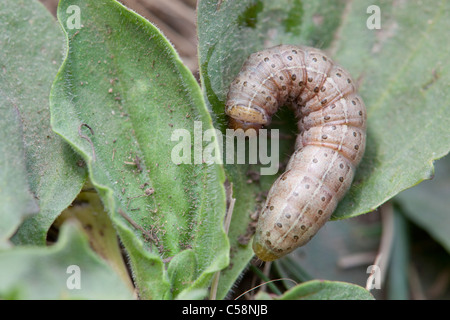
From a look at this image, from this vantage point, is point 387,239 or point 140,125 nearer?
point 140,125

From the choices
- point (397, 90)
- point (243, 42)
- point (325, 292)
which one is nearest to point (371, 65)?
point (397, 90)

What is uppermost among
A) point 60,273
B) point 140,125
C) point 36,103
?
point 36,103

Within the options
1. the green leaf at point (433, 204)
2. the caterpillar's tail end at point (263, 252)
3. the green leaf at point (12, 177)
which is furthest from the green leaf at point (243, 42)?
the green leaf at point (433, 204)

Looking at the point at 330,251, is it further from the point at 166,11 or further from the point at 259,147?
the point at 166,11

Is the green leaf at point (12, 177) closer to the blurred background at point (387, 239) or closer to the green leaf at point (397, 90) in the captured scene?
the blurred background at point (387, 239)

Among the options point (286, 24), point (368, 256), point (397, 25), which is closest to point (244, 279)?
point (368, 256)

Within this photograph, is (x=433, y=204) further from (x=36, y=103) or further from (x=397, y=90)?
(x=36, y=103)
